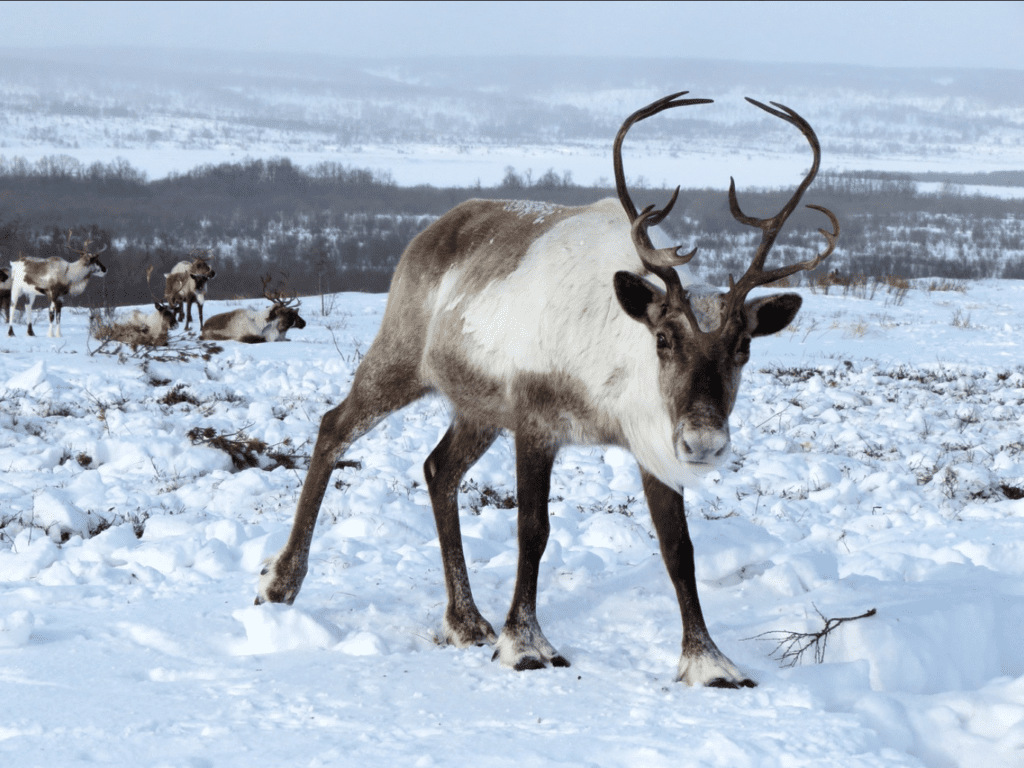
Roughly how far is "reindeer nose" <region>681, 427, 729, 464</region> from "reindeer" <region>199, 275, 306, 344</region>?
44.6ft

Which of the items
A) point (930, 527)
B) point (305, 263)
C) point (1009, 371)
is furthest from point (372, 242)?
point (930, 527)

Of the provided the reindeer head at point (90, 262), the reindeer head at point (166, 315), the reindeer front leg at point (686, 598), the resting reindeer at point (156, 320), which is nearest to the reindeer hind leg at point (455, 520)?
the reindeer front leg at point (686, 598)

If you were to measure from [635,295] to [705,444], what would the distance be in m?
0.59

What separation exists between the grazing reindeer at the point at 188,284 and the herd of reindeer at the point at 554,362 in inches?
572

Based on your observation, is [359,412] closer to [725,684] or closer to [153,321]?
[725,684]

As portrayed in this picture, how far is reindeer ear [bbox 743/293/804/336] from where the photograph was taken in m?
3.30

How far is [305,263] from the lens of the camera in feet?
164

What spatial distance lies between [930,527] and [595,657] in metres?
2.95

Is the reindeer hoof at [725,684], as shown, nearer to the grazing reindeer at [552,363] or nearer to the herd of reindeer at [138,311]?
the grazing reindeer at [552,363]

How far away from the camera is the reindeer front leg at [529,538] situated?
11.5 feet

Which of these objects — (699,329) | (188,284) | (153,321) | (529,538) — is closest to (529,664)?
(529,538)

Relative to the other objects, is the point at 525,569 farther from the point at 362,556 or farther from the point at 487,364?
the point at 362,556

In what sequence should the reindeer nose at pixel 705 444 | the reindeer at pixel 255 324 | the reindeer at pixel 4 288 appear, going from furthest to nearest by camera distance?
the reindeer at pixel 4 288 → the reindeer at pixel 255 324 → the reindeer nose at pixel 705 444

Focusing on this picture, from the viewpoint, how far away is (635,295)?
3199 mm
